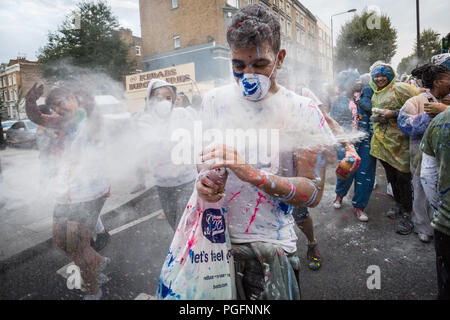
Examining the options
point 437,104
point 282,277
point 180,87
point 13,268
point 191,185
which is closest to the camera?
point 282,277

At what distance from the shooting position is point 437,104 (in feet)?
8.28

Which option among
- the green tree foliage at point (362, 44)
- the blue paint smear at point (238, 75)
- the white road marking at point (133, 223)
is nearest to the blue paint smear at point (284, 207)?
the blue paint smear at point (238, 75)

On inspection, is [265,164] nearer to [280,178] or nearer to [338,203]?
[280,178]

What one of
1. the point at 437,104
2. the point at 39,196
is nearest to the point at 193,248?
the point at 437,104

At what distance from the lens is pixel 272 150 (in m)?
1.24

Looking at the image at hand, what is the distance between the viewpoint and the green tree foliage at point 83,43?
3.41 metres

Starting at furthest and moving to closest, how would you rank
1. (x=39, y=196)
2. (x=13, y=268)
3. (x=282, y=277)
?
1. (x=39, y=196)
2. (x=13, y=268)
3. (x=282, y=277)

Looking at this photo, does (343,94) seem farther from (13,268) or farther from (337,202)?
(13,268)

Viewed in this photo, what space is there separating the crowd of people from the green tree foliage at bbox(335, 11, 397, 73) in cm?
1172

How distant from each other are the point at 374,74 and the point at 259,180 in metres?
3.43

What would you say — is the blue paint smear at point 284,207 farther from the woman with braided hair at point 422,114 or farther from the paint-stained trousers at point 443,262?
the woman with braided hair at point 422,114

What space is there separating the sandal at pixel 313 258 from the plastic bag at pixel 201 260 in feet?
5.92

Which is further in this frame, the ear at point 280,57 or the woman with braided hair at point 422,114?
the woman with braided hair at point 422,114

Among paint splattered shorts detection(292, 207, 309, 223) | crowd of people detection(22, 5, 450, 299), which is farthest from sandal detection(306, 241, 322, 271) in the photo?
paint splattered shorts detection(292, 207, 309, 223)
